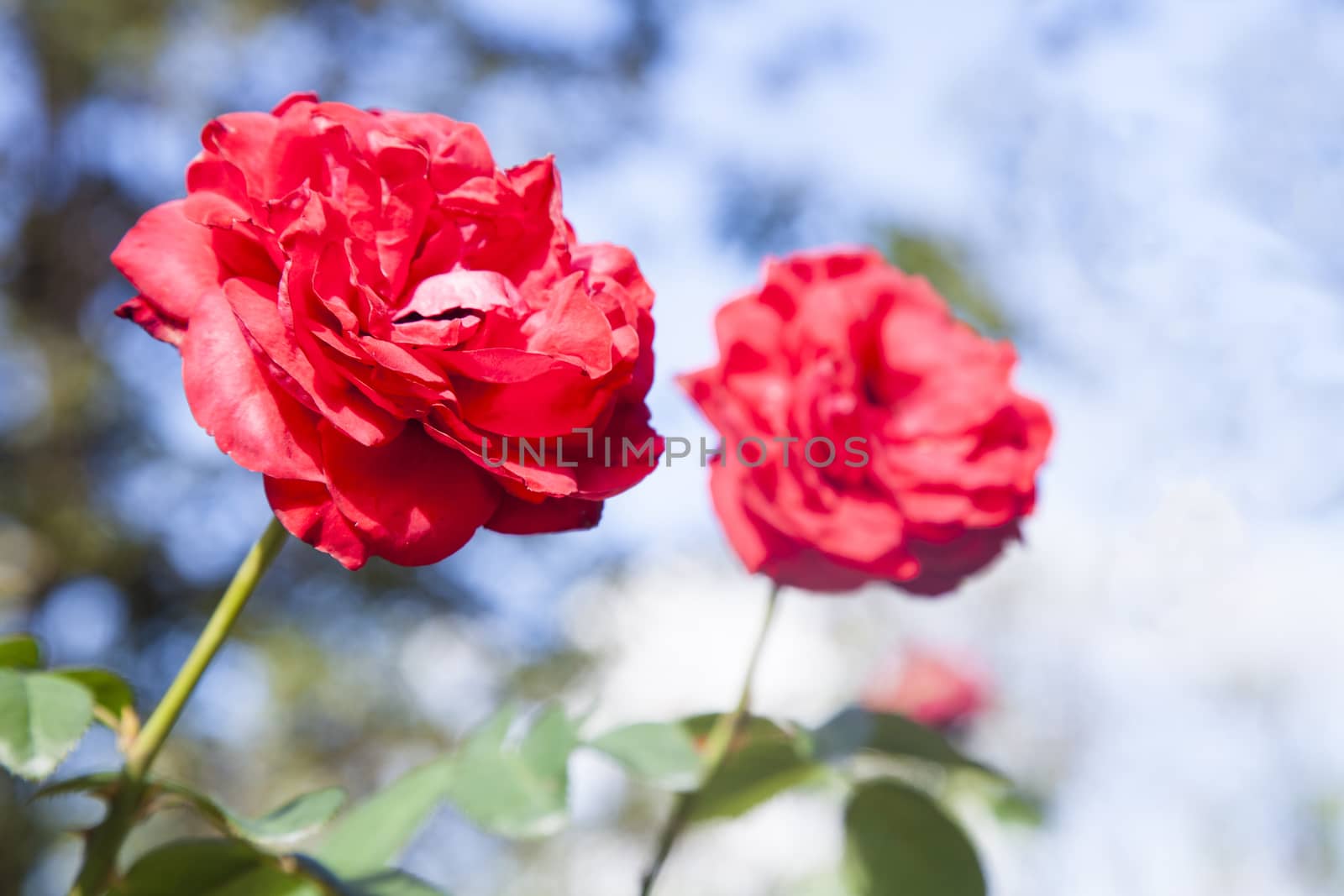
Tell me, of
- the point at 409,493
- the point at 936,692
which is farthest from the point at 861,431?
the point at 936,692

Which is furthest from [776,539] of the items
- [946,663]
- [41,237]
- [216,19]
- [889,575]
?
[41,237]

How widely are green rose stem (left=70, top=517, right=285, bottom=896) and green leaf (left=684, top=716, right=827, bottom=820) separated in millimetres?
256

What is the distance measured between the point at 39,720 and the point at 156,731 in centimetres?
4

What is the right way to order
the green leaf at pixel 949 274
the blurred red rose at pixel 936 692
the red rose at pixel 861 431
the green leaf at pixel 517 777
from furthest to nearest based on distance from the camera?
the green leaf at pixel 949 274 < the blurred red rose at pixel 936 692 < the red rose at pixel 861 431 < the green leaf at pixel 517 777

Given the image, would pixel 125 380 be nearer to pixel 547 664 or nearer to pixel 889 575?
pixel 547 664

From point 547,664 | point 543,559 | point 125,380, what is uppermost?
point 125,380

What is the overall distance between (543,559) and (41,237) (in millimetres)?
2091

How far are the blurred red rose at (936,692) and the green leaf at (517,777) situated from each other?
1286 millimetres

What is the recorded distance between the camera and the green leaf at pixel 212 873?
1.29ft

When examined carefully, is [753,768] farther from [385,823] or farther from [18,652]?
[18,652]

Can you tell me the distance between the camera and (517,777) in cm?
47

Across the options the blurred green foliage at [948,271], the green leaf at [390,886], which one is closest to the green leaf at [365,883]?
the green leaf at [390,886]

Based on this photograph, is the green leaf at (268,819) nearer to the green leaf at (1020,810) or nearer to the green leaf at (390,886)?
the green leaf at (390,886)

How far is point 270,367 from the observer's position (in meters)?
0.34
